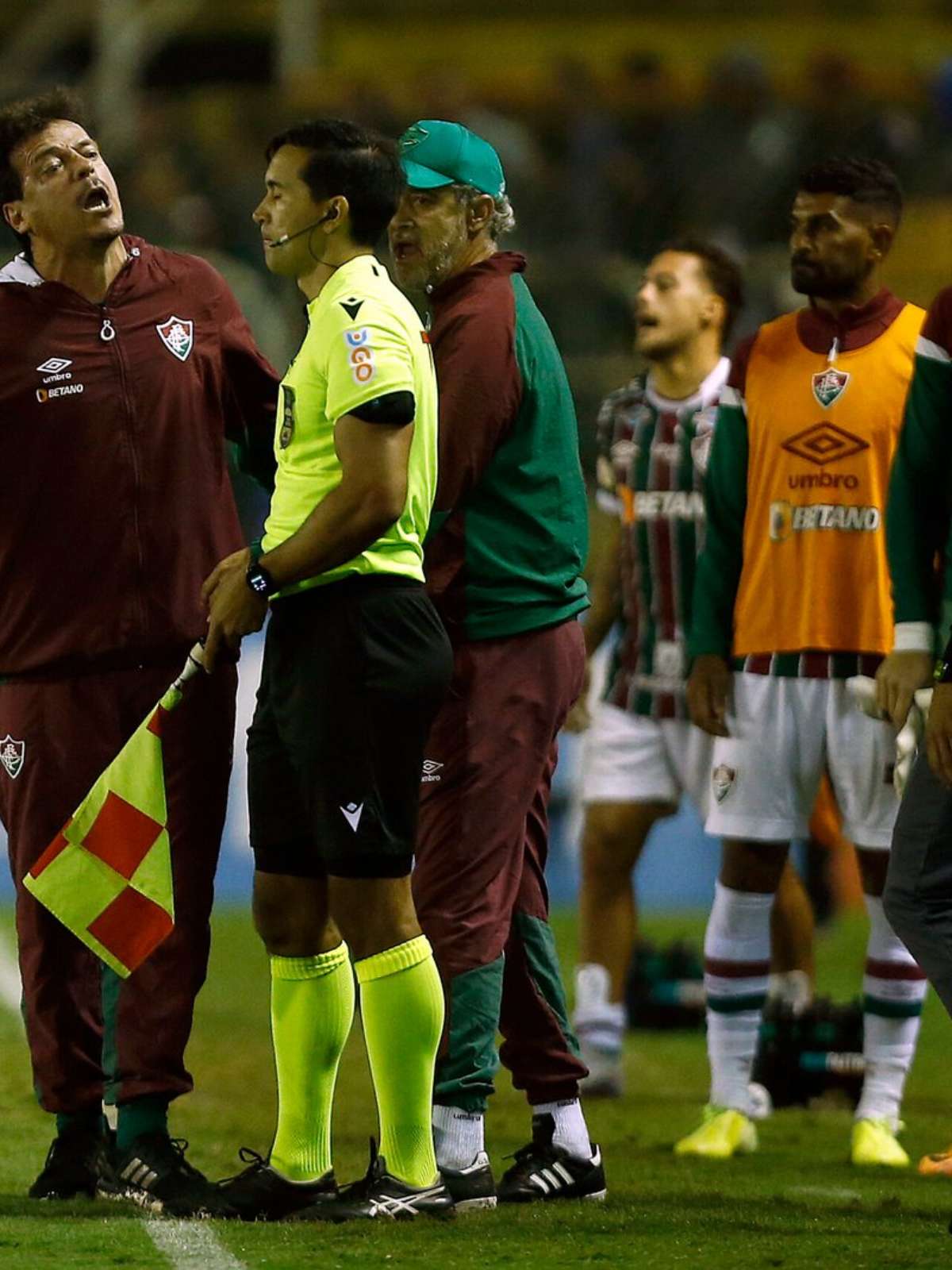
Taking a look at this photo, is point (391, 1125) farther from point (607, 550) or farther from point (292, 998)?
point (607, 550)

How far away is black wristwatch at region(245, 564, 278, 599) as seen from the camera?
4941 mm

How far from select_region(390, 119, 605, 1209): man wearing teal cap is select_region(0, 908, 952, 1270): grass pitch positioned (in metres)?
0.24

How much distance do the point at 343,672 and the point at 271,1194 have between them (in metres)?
1.12

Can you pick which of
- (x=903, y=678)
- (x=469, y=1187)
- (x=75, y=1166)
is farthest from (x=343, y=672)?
(x=75, y=1166)

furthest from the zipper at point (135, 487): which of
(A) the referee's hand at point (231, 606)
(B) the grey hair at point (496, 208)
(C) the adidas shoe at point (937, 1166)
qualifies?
(C) the adidas shoe at point (937, 1166)

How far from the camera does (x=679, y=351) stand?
313 inches

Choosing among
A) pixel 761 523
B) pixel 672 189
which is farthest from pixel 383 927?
pixel 672 189

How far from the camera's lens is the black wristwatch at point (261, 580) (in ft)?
16.2

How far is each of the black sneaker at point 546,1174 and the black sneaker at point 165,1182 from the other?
0.65 meters

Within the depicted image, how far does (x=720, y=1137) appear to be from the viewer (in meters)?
6.70

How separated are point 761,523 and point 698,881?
23.0 feet

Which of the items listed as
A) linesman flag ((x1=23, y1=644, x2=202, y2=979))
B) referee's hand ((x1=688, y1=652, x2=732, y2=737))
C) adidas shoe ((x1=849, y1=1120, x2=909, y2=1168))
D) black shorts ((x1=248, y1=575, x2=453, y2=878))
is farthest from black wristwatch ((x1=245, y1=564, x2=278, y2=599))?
adidas shoe ((x1=849, y1=1120, x2=909, y2=1168))

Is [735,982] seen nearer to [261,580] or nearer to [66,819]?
[66,819]

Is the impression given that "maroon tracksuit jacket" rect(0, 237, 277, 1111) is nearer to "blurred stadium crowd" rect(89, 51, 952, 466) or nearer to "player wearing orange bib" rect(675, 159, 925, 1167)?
"player wearing orange bib" rect(675, 159, 925, 1167)
